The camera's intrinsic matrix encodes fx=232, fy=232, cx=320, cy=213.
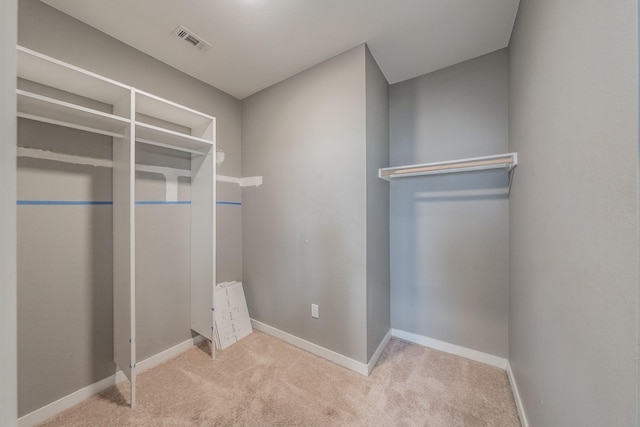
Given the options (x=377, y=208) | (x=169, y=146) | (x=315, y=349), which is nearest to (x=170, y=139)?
(x=169, y=146)

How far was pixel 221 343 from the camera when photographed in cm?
217

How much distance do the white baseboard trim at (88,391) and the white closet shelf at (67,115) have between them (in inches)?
69.3

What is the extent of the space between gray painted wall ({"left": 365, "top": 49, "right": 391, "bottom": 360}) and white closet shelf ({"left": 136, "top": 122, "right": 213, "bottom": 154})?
4.61 ft

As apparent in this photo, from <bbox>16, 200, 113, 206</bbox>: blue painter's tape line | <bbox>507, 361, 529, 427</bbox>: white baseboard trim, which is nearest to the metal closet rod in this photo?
<bbox>507, 361, 529, 427</bbox>: white baseboard trim

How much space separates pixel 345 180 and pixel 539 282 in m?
1.32

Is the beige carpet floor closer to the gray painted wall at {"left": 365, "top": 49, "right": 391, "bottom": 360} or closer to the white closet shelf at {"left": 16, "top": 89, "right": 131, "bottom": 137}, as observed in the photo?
the gray painted wall at {"left": 365, "top": 49, "right": 391, "bottom": 360}

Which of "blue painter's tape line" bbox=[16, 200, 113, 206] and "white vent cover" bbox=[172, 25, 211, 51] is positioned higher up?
"white vent cover" bbox=[172, 25, 211, 51]

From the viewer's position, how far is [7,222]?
12.9 inches

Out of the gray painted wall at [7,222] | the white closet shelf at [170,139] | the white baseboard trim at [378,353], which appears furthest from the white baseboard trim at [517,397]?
the white closet shelf at [170,139]

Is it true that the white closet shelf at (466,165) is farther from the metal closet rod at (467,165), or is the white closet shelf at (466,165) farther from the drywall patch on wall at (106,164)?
the drywall patch on wall at (106,164)

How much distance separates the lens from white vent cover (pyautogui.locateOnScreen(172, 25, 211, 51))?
1694 millimetres

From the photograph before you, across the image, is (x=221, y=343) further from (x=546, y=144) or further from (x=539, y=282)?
(x=546, y=144)

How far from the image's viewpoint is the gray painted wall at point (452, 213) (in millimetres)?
1907

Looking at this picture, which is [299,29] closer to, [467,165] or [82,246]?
[467,165]
